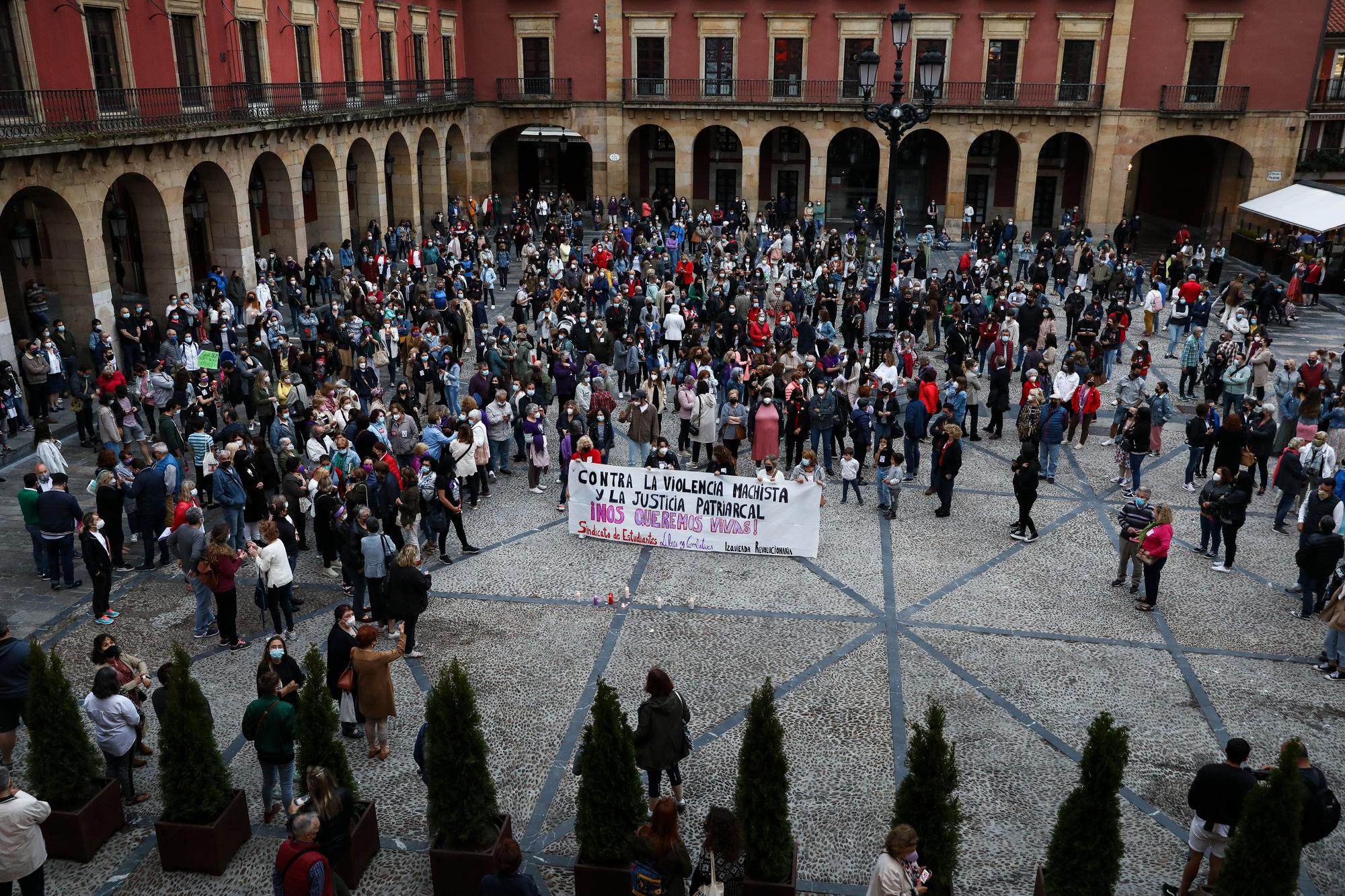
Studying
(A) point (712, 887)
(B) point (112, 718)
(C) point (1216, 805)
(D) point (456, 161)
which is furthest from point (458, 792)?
(D) point (456, 161)

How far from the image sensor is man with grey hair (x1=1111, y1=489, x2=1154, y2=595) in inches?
494

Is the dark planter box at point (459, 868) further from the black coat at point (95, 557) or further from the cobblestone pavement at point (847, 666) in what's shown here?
the black coat at point (95, 557)

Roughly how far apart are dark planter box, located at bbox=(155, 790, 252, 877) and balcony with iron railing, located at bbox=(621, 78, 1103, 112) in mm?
36806

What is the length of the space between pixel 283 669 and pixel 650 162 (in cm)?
3990

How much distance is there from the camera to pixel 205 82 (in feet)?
85.0

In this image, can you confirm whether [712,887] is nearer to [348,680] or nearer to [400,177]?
[348,680]

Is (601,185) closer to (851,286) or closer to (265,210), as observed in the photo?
(265,210)

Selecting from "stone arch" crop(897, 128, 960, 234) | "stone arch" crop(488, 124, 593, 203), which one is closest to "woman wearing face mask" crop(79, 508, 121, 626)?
"stone arch" crop(488, 124, 593, 203)

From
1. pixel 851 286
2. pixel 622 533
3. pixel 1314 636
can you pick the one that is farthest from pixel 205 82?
pixel 1314 636

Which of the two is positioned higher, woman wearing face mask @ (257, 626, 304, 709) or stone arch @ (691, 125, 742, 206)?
stone arch @ (691, 125, 742, 206)

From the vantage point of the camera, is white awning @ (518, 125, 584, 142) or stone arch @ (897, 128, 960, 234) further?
stone arch @ (897, 128, 960, 234)

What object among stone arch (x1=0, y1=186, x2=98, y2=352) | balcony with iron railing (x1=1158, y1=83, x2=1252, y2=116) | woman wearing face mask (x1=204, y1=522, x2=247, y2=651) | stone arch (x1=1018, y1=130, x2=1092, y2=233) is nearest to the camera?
woman wearing face mask (x1=204, y1=522, x2=247, y2=651)

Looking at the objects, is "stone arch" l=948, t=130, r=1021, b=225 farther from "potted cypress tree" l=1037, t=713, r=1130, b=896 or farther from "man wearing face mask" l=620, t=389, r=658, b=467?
"potted cypress tree" l=1037, t=713, r=1130, b=896

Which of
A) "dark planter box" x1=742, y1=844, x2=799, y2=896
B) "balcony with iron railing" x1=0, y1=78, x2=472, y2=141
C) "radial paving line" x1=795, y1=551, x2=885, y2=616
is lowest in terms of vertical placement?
"radial paving line" x1=795, y1=551, x2=885, y2=616
